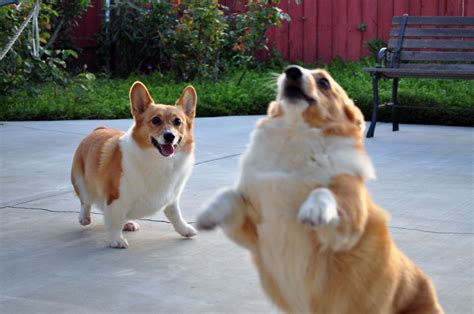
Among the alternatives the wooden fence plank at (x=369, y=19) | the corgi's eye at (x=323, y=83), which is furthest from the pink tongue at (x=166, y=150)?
the wooden fence plank at (x=369, y=19)

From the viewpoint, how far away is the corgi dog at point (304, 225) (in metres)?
3.00

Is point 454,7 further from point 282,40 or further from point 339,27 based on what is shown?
point 282,40

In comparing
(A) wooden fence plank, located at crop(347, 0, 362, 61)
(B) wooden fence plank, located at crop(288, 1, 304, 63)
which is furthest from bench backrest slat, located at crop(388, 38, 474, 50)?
(B) wooden fence plank, located at crop(288, 1, 304, 63)

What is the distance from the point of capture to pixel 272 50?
48.7 ft

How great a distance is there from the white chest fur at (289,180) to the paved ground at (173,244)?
0.86 m

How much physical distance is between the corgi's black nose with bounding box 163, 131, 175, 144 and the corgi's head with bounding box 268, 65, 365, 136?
176cm

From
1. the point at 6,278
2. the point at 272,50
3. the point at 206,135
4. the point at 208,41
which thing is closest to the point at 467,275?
the point at 6,278

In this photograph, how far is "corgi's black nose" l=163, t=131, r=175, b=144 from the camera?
4.93m

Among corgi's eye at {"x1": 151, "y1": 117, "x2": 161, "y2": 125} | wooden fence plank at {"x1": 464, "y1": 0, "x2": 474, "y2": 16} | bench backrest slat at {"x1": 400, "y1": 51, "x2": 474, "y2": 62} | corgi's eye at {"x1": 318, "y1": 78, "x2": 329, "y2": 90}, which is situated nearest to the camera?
corgi's eye at {"x1": 318, "y1": 78, "x2": 329, "y2": 90}

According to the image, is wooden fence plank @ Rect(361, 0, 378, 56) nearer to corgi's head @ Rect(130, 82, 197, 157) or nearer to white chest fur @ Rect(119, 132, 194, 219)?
corgi's head @ Rect(130, 82, 197, 157)

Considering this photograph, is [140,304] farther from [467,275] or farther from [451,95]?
[451,95]

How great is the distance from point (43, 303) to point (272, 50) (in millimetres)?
11278

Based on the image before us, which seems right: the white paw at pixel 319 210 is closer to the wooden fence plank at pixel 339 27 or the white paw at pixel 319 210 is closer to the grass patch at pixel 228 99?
the grass patch at pixel 228 99

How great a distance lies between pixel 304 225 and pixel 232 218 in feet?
0.99
